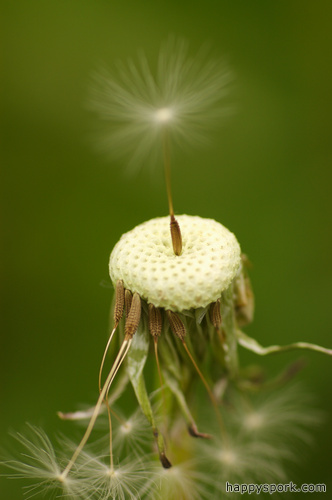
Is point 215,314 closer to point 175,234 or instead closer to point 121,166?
point 175,234

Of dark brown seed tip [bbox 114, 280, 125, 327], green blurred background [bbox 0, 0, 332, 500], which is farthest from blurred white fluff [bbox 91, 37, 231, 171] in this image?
green blurred background [bbox 0, 0, 332, 500]

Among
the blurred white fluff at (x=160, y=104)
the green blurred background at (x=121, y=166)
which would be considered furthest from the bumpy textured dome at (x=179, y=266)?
the green blurred background at (x=121, y=166)

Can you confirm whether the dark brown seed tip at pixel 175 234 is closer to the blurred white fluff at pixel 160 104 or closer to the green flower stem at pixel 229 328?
the green flower stem at pixel 229 328

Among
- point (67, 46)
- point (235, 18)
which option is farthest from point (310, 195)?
point (67, 46)

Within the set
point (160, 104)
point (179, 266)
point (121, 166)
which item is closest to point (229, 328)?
point (179, 266)

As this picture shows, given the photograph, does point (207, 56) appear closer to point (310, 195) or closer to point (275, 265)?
point (310, 195)

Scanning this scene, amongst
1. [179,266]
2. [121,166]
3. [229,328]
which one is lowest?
[229,328]

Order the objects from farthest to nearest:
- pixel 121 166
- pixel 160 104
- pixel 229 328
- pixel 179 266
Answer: pixel 121 166 < pixel 160 104 < pixel 229 328 < pixel 179 266
